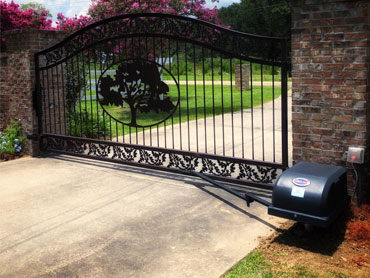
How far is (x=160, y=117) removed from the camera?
12.3 m

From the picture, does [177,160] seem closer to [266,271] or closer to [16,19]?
[266,271]

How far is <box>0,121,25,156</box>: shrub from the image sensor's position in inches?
316

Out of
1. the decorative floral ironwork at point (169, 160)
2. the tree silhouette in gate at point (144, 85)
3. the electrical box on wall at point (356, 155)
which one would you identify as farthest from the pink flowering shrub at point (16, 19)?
the electrical box on wall at point (356, 155)

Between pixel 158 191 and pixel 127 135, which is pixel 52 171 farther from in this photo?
pixel 127 135

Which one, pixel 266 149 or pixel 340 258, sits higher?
pixel 266 149

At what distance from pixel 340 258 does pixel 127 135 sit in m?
6.72

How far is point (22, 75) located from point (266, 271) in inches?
240

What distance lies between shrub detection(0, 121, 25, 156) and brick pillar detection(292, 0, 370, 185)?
5.23 meters

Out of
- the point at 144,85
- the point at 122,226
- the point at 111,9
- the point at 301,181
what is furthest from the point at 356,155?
the point at 111,9

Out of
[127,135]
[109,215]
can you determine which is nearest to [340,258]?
[109,215]

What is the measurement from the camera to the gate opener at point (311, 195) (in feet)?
12.5

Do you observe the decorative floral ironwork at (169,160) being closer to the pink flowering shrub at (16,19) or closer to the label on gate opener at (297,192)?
the label on gate opener at (297,192)

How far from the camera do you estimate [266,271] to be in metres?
3.54

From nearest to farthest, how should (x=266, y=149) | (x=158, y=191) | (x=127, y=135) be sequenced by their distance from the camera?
(x=158, y=191), (x=266, y=149), (x=127, y=135)
